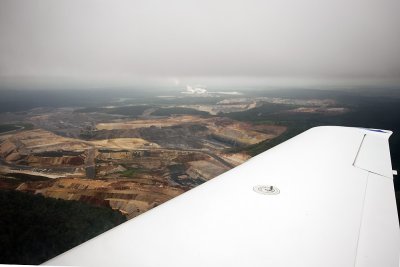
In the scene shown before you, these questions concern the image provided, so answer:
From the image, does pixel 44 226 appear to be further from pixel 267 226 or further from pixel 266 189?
pixel 267 226

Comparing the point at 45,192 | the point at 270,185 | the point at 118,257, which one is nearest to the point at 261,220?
the point at 270,185

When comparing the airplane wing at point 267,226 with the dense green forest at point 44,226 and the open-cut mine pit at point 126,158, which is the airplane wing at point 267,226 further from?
the open-cut mine pit at point 126,158

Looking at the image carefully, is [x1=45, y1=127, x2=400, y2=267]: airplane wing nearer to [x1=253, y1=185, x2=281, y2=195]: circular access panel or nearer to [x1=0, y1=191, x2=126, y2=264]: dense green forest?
[x1=253, y1=185, x2=281, y2=195]: circular access panel

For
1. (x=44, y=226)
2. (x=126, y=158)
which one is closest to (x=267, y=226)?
(x=44, y=226)

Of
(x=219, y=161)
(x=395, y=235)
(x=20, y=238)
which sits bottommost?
(x=219, y=161)

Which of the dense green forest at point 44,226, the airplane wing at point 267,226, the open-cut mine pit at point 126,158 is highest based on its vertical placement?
the airplane wing at point 267,226

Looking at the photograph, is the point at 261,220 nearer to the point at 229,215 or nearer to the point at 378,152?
the point at 229,215

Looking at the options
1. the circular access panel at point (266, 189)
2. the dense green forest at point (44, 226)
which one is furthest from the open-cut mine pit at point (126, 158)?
the circular access panel at point (266, 189)
